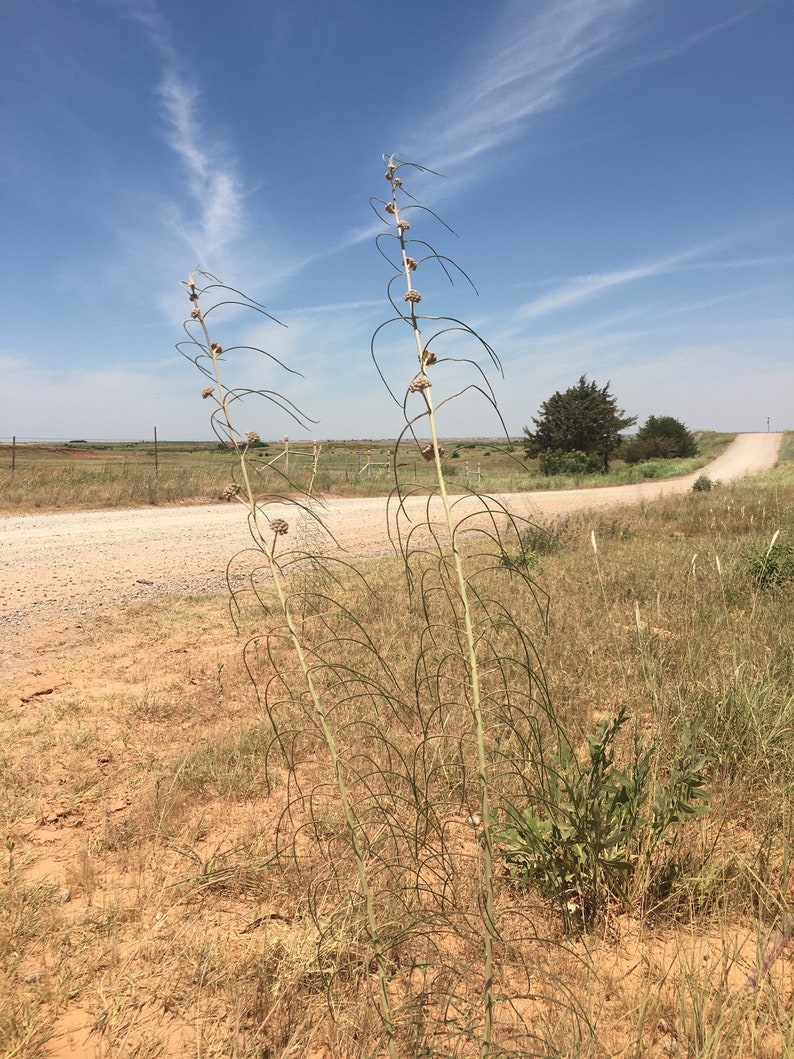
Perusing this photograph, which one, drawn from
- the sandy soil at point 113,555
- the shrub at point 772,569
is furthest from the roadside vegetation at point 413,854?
the sandy soil at point 113,555

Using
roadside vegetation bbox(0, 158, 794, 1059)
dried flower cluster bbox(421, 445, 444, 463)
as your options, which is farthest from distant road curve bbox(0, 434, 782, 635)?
dried flower cluster bbox(421, 445, 444, 463)

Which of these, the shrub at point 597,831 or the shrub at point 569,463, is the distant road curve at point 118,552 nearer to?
the shrub at point 597,831

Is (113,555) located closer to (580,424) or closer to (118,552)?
(118,552)

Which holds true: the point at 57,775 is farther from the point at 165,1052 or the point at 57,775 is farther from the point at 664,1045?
the point at 664,1045

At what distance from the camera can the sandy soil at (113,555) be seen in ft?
19.1

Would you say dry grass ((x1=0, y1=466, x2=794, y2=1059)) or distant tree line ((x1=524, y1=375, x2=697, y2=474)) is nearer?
dry grass ((x1=0, y1=466, x2=794, y2=1059))

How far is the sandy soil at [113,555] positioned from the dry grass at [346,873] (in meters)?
1.34

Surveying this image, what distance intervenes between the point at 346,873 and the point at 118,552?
A: 299 inches

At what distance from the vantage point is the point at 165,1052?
61.8 inches

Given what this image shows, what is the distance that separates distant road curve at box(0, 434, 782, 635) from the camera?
6164mm

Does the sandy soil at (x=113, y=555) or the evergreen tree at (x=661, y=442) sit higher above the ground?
the evergreen tree at (x=661, y=442)

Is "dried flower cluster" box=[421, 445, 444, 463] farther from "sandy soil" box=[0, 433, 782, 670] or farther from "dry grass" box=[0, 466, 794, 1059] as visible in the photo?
"sandy soil" box=[0, 433, 782, 670]

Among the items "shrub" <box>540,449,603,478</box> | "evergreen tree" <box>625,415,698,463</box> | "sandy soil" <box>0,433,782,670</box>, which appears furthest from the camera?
"evergreen tree" <box>625,415,698,463</box>

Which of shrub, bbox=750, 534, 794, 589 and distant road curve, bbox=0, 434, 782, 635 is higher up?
shrub, bbox=750, 534, 794, 589
